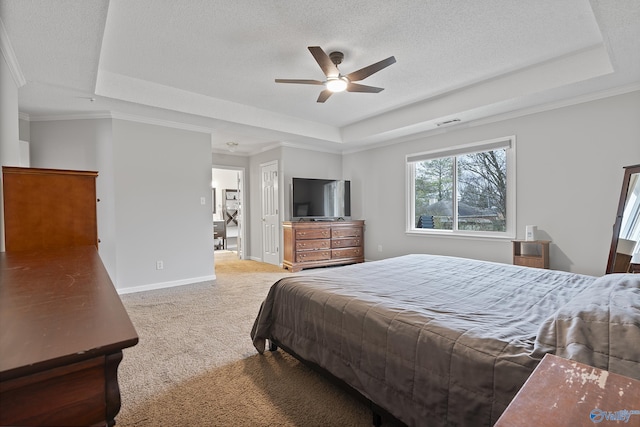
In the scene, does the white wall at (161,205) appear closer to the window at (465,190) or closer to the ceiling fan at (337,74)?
the ceiling fan at (337,74)

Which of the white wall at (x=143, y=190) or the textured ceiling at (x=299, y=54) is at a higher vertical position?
the textured ceiling at (x=299, y=54)

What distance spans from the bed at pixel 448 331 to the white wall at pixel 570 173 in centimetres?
170

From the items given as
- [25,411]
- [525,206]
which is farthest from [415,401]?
[525,206]

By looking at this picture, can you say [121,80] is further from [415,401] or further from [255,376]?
[415,401]

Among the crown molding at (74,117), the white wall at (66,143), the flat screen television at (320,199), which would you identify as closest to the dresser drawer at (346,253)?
the flat screen television at (320,199)

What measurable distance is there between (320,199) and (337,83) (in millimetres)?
2985

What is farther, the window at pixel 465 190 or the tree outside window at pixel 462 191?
the tree outside window at pixel 462 191

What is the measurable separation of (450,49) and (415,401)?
2.96m

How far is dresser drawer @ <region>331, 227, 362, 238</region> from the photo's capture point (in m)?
5.69

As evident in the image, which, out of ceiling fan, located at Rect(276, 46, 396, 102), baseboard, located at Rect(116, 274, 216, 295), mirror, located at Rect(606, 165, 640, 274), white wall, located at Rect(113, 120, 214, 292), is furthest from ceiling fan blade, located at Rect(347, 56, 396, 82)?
baseboard, located at Rect(116, 274, 216, 295)

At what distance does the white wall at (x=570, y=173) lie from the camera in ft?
10.7

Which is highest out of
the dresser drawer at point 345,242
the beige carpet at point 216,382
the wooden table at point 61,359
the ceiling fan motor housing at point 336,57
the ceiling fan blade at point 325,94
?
the ceiling fan motor housing at point 336,57

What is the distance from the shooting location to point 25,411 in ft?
1.68

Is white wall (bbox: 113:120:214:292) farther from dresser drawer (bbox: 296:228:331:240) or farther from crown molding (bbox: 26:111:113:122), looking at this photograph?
dresser drawer (bbox: 296:228:331:240)
